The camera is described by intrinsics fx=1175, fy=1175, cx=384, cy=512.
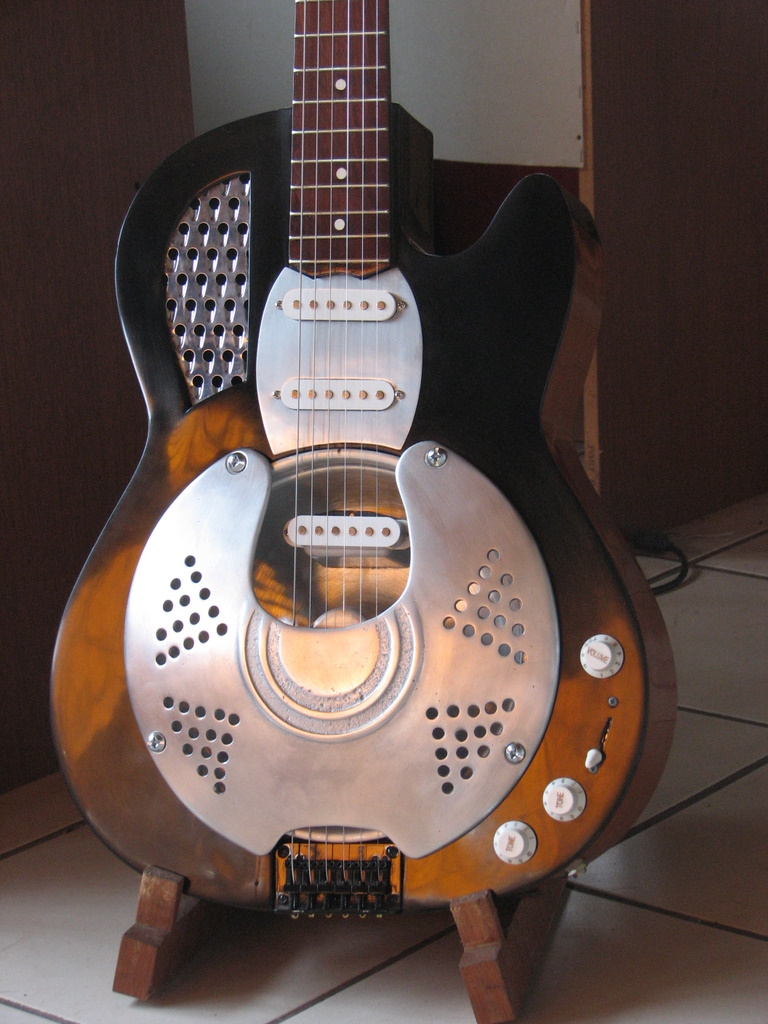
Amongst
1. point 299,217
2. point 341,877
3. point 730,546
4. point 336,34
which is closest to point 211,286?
point 299,217

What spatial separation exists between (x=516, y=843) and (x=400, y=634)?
149mm

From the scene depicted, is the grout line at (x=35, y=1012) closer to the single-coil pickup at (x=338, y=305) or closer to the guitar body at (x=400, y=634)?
the guitar body at (x=400, y=634)

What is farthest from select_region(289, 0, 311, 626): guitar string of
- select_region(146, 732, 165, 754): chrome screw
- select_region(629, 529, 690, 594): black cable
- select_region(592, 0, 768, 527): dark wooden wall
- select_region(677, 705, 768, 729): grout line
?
select_region(629, 529, 690, 594): black cable

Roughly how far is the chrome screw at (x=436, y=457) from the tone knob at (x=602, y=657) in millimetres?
149

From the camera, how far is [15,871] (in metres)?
0.96

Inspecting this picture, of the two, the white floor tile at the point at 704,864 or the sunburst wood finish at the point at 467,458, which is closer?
the sunburst wood finish at the point at 467,458

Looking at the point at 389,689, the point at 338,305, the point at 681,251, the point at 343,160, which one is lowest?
the point at 389,689

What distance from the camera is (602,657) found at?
735mm

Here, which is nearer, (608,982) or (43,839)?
(608,982)

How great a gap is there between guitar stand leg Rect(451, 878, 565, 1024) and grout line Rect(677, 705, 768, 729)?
19.1 inches

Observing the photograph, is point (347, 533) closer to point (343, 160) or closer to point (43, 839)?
point (343, 160)

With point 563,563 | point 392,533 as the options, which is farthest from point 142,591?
point 563,563

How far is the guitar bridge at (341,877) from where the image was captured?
2.48 feet

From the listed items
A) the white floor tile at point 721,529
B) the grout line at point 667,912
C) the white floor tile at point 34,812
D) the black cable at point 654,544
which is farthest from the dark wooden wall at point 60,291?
the white floor tile at point 721,529
